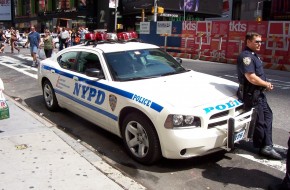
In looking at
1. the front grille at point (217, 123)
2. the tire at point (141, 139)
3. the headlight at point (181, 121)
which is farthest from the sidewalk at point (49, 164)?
the front grille at point (217, 123)

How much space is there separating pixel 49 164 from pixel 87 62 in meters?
2.08

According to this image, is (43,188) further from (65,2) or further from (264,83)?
(65,2)

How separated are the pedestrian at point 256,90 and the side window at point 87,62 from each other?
212 cm

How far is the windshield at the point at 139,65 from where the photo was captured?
16.9 ft

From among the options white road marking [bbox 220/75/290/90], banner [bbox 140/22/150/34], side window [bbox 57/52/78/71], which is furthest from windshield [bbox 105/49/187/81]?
banner [bbox 140/22/150/34]

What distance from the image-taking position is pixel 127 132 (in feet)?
15.3

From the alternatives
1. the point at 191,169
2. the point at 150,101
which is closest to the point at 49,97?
the point at 150,101

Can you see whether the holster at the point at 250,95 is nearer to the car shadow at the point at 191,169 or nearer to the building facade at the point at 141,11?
the car shadow at the point at 191,169

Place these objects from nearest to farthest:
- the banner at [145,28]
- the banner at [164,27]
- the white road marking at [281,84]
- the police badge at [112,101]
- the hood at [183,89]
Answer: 1. the hood at [183,89]
2. the police badge at [112,101]
3. the white road marking at [281,84]
4. the banner at [164,27]
5. the banner at [145,28]

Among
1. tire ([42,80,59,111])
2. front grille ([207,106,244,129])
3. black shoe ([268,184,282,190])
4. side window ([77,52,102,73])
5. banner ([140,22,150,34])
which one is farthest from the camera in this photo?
banner ([140,22,150,34])

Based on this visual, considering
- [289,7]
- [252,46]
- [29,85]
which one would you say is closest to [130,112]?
[252,46]

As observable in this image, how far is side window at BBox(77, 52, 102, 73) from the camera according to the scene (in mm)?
5515

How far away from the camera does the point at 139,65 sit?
17.6 ft

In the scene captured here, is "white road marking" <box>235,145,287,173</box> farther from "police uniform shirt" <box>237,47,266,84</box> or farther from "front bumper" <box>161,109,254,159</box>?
"police uniform shirt" <box>237,47,266,84</box>
